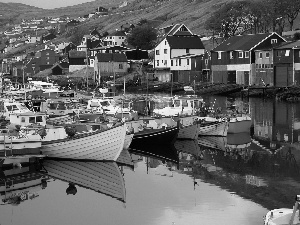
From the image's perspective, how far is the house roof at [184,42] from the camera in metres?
100

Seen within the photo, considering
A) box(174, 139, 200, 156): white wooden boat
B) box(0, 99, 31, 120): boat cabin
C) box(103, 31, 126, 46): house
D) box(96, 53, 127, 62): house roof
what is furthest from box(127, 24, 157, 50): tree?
box(174, 139, 200, 156): white wooden boat

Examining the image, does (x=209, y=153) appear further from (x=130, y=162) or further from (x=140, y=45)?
(x=140, y=45)

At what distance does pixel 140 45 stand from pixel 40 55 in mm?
34322

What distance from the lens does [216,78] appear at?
87125 mm

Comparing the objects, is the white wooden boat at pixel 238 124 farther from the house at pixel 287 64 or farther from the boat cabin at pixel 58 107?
the house at pixel 287 64

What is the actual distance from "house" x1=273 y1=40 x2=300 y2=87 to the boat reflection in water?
47.5 m

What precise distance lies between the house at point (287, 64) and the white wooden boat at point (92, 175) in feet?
148

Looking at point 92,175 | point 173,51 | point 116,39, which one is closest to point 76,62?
point 116,39

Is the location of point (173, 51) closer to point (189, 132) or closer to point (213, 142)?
point (213, 142)

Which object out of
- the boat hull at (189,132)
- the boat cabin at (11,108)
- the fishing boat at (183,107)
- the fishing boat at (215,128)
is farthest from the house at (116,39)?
the boat hull at (189,132)

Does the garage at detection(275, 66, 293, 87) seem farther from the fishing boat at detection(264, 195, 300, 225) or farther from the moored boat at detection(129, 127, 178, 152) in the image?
the fishing boat at detection(264, 195, 300, 225)

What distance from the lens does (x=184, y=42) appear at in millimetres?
101500

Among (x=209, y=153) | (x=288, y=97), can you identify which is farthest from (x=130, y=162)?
(x=288, y=97)

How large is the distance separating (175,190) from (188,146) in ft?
34.4
